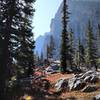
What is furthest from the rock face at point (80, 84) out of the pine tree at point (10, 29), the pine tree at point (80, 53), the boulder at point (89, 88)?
the pine tree at point (80, 53)

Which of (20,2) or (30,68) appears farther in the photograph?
(30,68)

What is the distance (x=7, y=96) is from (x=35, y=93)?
4212mm

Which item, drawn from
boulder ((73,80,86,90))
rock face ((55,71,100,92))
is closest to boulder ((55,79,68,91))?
rock face ((55,71,100,92))

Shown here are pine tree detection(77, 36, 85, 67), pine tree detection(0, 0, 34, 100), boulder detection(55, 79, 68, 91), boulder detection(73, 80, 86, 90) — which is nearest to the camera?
pine tree detection(0, 0, 34, 100)

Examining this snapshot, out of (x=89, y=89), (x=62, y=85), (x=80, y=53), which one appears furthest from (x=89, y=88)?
(x=80, y=53)

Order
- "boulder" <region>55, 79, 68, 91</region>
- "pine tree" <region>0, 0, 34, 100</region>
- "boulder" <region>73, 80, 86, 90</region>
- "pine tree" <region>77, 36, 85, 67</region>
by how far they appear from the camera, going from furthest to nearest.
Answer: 1. "pine tree" <region>77, 36, 85, 67</region>
2. "boulder" <region>55, 79, 68, 91</region>
3. "boulder" <region>73, 80, 86, 90</region>
4. "pine tree" <region>0, 0, 34, 100</region>

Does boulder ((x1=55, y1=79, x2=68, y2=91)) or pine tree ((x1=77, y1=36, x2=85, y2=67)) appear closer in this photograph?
boulder ((x1=55, y1=79, x2=68, y2=91))

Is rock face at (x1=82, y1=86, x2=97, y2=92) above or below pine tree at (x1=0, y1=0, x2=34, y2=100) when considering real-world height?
below

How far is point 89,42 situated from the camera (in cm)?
8706

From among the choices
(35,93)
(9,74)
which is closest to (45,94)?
(35,93)

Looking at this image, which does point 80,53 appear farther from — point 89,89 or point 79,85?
point 89,89

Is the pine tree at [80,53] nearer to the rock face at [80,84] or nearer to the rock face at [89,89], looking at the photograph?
the rock face at [80,84]

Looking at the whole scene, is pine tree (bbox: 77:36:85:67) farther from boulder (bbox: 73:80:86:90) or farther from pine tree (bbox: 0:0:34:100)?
pine tree (bbox: 0:0:34:100)

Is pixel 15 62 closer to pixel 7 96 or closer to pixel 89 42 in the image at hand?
pixel 7 96
